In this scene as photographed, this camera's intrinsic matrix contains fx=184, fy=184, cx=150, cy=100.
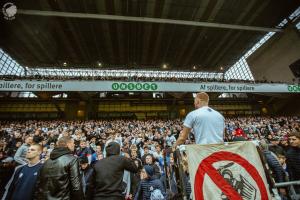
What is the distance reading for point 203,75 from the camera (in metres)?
32.5

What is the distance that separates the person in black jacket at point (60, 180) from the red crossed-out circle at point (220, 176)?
1.57 meters

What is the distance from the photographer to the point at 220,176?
2.07m

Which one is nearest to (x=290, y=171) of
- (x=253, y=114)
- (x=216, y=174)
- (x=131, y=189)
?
(x=216, y=174)

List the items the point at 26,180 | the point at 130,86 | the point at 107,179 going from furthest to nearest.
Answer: the point at 130,86, the point at 26,180, the point at 107,179

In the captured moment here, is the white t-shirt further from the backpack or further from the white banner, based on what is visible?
the white banner

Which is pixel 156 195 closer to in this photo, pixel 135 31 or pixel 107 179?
pixel 107 179

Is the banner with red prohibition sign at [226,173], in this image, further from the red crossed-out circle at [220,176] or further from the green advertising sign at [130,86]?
the green advertising sign at [130,86]

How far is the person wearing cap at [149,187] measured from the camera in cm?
358

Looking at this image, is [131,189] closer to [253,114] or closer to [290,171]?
[290,171]

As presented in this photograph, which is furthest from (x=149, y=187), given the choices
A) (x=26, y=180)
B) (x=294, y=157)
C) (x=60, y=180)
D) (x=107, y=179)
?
(x=294, y=157)

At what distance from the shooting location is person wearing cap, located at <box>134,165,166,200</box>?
Answer: 11.7ft

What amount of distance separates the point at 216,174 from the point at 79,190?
1774 millimetres

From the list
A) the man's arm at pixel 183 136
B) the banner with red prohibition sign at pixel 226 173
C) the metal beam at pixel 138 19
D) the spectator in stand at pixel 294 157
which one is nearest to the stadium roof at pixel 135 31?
the metal beam at pixel 138 19

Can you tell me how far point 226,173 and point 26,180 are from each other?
9.48 feet
